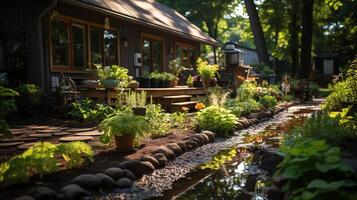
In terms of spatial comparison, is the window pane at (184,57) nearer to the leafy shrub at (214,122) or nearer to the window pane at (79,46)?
the window pane at (79,46)

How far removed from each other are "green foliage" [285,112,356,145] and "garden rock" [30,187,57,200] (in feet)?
9.25

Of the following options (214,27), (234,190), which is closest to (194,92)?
(234,190)

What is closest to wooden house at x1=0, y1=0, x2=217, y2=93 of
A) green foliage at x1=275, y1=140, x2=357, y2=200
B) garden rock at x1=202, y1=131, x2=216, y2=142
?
garden rock at x1=202, y1=131, x2=216, y2=142

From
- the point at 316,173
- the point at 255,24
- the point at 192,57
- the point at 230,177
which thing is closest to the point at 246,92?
the point at 192,57

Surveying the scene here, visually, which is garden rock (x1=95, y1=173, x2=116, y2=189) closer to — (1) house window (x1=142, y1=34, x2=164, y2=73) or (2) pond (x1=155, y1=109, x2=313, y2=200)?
(2) pond (x1=155, y1=109, x2=313, y2=200)

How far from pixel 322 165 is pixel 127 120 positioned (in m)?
3.53

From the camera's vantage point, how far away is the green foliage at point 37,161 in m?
4.54

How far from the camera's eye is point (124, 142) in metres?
6.46

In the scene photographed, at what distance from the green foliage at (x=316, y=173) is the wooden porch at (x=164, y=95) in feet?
23.8

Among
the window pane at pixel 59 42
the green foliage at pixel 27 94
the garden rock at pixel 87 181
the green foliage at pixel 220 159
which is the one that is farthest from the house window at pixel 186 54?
the garden rock at pixel 87 181

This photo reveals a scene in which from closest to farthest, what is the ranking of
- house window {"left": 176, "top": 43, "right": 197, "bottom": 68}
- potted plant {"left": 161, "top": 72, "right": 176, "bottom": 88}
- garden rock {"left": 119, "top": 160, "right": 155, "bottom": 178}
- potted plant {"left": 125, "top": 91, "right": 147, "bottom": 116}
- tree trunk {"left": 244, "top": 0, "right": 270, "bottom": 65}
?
1. garden rock {"left": 119, "top": 160, "right": 155, "bottom": 178}
2. potted plant {"left": 125, "top": 91, "right": 147, "bottom": 116}
3. potted plant {"left": 161, "top": 72, "right": 176, "bottom": 88}
4. house window {"left": 176, "top": 43, "right": 197, "bottom": 68}
5. tree trunk {"left": 244, "top": 0, "right": 270, "bottom": 65}

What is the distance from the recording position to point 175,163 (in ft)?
20.3

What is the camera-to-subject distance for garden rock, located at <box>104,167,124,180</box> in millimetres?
5008

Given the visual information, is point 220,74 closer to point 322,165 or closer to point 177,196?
point 177,196
